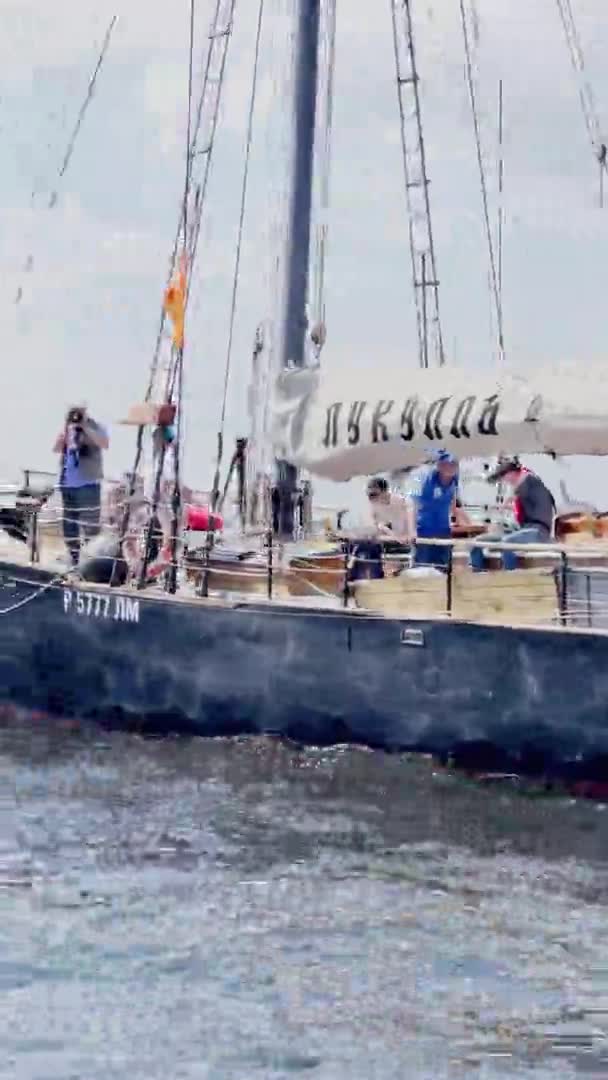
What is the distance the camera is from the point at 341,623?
79.4 ft

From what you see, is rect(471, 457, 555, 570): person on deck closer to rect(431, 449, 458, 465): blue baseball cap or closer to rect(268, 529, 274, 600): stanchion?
rect(431, 449, 458, 465): blue baseball cap

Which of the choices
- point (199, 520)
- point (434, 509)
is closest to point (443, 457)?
point (434, 509)

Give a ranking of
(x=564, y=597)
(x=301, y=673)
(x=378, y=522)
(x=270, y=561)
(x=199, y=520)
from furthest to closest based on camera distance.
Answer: (x=199, y=520) → (x=378, y=522) → (x=270, y=561) → (x=301, y=673) → (x=564, y=597)


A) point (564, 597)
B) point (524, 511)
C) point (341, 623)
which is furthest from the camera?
point (341, 623)

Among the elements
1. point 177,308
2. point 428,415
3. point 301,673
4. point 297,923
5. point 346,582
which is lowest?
point 297,923

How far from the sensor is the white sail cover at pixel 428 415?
22.9 m

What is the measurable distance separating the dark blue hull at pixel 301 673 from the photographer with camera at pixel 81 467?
791 mm

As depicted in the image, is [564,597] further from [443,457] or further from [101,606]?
[101,606]

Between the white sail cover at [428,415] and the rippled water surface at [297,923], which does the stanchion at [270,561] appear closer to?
the white sail cover at [428,415]

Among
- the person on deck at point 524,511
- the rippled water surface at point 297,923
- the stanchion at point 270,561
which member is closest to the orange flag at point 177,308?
the stanchion at point 270,561

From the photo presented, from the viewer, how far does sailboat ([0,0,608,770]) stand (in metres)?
22.7

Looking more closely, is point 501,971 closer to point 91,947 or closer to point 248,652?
point 91,947

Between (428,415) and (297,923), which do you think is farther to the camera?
(428,415)

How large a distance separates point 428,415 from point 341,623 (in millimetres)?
2207
